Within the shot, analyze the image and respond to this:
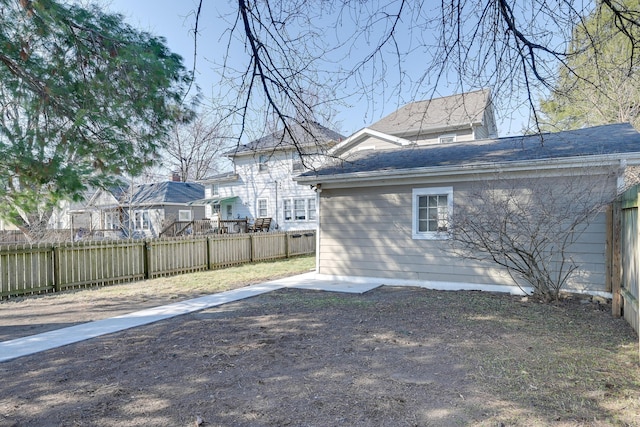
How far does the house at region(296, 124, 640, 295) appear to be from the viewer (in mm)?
6879

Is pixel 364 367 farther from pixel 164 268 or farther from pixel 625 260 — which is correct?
pixel 164 268

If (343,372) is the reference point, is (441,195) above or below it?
above

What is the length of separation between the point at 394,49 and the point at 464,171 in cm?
491

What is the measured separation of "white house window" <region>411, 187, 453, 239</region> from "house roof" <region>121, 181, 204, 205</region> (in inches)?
807

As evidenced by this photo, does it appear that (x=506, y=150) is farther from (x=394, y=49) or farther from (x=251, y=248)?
(x=251, y=248)

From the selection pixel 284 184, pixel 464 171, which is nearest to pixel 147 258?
pixel 464 171

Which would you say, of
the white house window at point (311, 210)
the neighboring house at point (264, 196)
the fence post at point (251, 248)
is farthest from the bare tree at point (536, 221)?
the white house window at point (311, 210)

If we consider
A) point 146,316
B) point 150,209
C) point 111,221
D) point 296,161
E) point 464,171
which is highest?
point 296,161

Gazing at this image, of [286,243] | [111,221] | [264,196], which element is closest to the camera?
[286,243]

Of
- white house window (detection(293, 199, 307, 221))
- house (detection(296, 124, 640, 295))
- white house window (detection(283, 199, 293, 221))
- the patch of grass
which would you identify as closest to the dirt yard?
the patch of grass

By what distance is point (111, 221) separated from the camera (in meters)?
Answer: 26.2

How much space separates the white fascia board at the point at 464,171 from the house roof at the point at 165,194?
18713 millimetres

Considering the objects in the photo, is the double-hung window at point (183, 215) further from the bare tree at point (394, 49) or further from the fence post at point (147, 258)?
the bare tree at point (394, 49)

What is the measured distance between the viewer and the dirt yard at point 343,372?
2.94 meters
